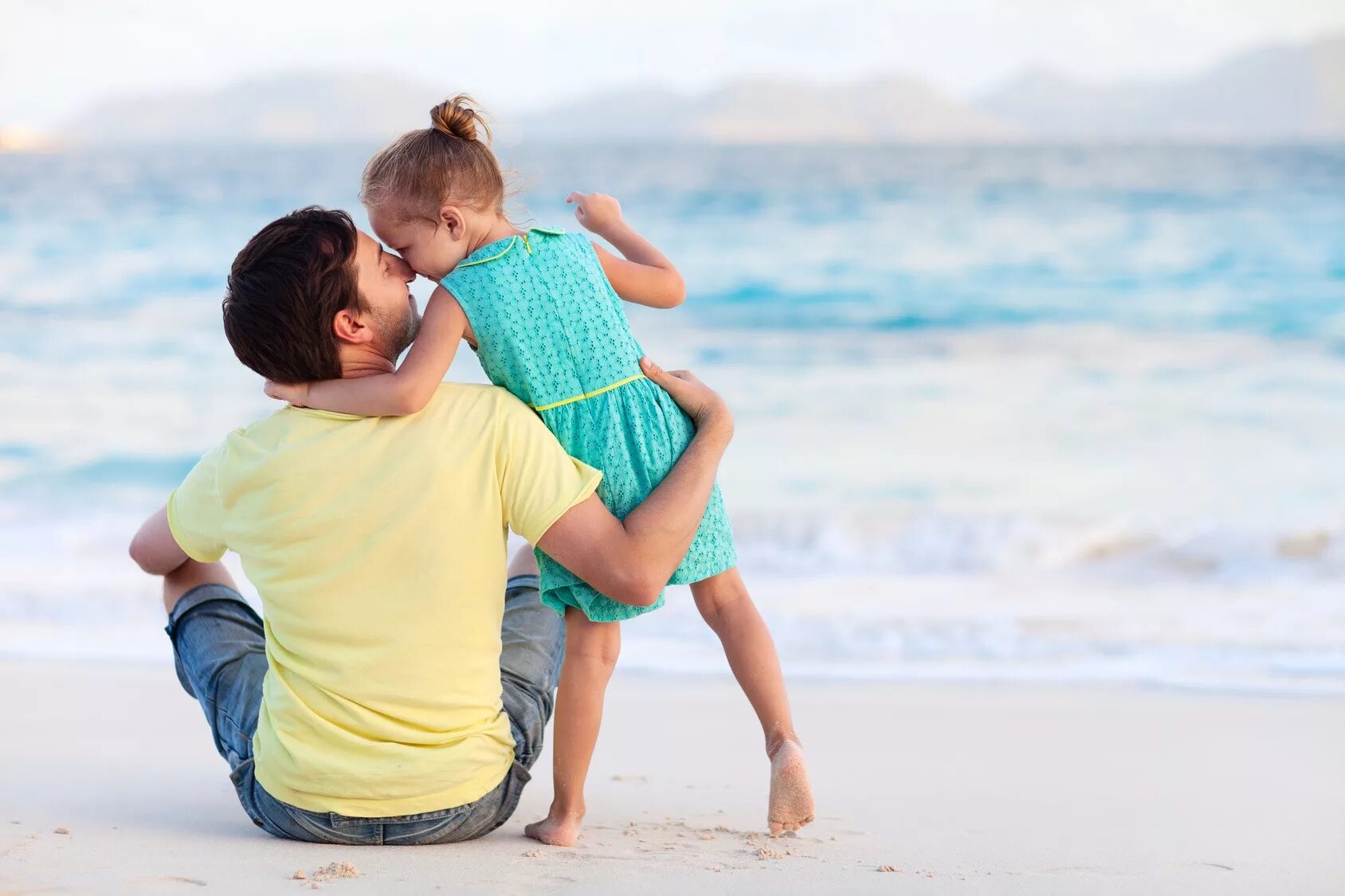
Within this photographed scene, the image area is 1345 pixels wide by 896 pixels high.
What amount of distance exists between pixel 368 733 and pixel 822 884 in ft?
2.56

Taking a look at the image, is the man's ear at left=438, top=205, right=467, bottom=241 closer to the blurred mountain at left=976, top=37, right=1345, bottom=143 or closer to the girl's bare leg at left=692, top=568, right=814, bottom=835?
the girl's bare leg at left=692, top=568, right=814, bottom=835

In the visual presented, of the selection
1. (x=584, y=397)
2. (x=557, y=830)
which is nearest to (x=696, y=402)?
(x=584, y=397)

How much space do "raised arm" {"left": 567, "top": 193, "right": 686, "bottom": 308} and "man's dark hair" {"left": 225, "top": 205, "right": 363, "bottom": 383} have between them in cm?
61

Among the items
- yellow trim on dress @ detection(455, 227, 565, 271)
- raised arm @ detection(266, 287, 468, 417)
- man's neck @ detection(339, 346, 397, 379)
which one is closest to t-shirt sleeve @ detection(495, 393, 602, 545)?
raised arm @ detection(266, 287, 468, 417)

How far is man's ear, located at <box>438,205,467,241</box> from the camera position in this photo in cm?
237

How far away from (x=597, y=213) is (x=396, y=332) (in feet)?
1.90

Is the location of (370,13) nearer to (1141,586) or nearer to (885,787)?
(1141,586)

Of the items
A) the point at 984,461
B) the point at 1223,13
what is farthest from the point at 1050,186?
the point at 984,461

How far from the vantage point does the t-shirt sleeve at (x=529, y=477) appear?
2068 millimetres

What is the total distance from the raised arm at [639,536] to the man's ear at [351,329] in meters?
0.45

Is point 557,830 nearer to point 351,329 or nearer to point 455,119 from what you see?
point 351,329

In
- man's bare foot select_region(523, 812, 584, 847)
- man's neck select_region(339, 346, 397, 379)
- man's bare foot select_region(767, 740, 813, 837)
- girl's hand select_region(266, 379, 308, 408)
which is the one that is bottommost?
man's bare foot select_region(523, 812, 584, 847)

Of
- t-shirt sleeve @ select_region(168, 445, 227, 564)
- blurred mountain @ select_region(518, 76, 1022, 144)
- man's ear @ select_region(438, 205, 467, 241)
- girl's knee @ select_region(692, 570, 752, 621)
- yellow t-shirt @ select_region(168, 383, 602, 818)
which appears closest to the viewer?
yellow t-shirt @ select_region(168, 383, 602, 818)

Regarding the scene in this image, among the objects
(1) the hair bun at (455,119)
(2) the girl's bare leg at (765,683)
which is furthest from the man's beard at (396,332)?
(2) the girl's bare leg at (765,683)
